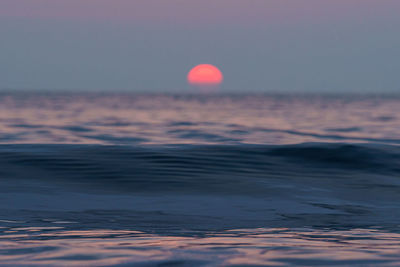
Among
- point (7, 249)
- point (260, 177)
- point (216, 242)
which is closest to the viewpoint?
point (7, 249)

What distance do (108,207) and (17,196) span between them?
1.50 metres

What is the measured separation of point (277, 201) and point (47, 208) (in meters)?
3.29

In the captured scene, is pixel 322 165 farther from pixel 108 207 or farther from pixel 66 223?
pixel 66 223

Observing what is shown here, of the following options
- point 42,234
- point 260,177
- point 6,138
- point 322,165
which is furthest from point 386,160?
point 6,138

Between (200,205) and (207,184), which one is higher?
(207,184)

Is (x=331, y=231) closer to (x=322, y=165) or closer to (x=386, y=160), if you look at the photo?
(x=322, y=165)

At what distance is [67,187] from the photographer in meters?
9.11

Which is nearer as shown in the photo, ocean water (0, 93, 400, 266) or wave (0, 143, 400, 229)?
ocean water (0, 93, 400, 266)

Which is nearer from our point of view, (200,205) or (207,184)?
(200,205)

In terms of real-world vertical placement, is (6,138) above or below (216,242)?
above

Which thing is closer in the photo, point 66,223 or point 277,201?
point 66,223

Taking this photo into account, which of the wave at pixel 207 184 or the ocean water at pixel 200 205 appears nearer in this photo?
the ocean water at pixel 200 205

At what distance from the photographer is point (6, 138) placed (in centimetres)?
1989

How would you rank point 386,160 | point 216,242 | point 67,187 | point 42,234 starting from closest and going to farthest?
point 216,242, point 42,234, point 67,187, point 386,160
